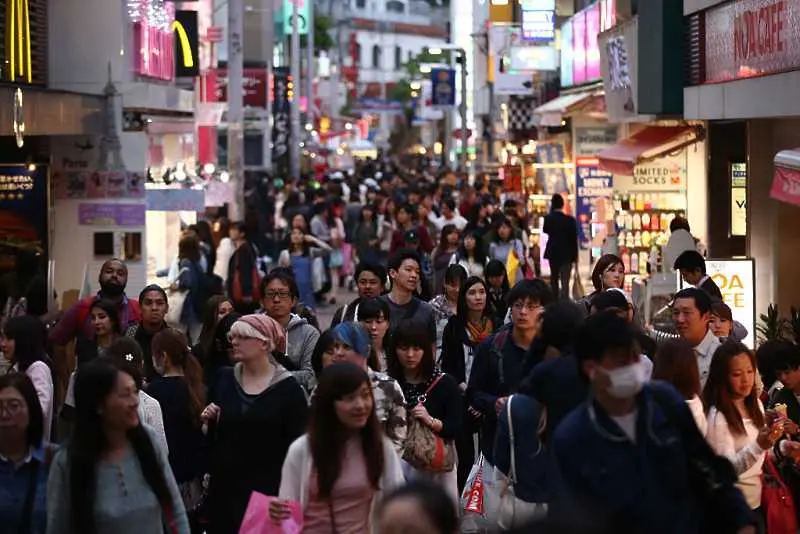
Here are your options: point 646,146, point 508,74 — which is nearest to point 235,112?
point 646,146

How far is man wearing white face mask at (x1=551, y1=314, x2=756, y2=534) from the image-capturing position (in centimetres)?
577

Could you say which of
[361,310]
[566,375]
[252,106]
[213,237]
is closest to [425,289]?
[361,310]

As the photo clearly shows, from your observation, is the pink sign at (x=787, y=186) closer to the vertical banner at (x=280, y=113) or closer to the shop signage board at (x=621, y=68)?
the shop signage board at (x=621, y=68)

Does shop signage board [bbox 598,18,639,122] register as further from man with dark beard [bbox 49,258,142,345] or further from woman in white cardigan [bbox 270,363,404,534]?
woman in white cardigan [bbox 270,363,404,534]

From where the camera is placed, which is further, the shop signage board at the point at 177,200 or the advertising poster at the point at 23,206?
the shop signage board at the point at 177,200

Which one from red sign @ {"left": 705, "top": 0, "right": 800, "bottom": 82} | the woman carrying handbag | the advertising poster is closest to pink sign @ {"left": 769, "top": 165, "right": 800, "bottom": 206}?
red sign @ {"left": 705, "top": 0, "right": 800, "bottom": 82}

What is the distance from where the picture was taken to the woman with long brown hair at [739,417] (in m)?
8.26

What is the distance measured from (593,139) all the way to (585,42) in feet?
5.63

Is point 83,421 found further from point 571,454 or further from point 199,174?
point 199,174

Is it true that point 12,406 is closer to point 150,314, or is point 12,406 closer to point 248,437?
point 248,437

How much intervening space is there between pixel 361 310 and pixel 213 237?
48.2 feet

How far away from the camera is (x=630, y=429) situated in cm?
579

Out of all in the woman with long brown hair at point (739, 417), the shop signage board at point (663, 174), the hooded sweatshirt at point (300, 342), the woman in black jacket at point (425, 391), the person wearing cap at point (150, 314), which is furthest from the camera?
the shop signage board at point (663, 174)

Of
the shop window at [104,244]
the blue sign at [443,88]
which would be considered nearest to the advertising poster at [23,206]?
the shop window at [104,244]
